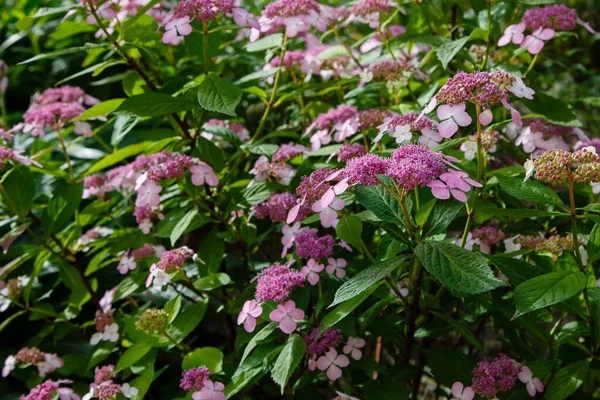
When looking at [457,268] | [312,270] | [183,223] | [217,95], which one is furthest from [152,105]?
[457,268]

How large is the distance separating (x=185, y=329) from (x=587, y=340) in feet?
2.76

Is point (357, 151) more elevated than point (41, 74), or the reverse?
point (357, 151)

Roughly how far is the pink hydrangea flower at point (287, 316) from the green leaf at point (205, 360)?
276 millimetres

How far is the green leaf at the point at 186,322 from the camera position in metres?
1.36

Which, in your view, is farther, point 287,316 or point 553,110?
point 553,110

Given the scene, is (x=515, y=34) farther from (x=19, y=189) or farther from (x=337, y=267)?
(x=19, y=189)

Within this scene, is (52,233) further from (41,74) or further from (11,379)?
(41,74)

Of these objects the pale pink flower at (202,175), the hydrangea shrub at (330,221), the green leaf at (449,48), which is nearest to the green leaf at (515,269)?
the hydrangea shrub at (330,221)

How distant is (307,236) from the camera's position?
120 centimetres

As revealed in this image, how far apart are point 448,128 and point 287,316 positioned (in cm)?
39

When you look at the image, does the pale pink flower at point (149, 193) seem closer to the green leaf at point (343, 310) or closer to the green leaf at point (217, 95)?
the green leaf at point (217, 95)

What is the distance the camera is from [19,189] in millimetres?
1602

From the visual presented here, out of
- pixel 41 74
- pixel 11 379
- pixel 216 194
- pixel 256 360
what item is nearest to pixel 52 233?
pixel 216 194

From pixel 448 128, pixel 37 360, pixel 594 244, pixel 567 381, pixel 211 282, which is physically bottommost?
pixel 37 360
